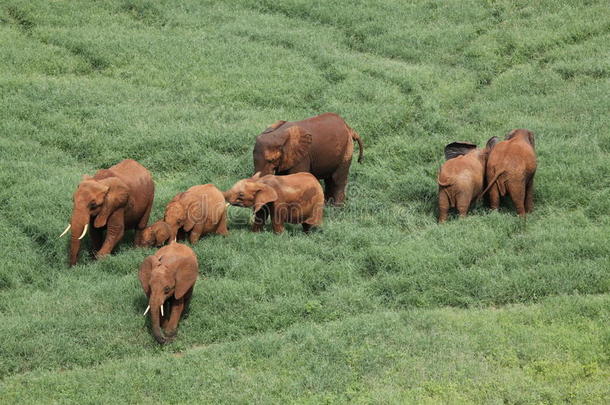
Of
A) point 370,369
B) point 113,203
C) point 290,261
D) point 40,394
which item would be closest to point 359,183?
point 290,261

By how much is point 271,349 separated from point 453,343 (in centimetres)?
201

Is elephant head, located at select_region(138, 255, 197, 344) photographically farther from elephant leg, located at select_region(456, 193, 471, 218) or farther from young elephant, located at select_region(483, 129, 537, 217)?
young elephant, located at select_region(483, 129, 537, 217)

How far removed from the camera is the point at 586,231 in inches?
542

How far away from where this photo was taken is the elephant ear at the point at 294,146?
48.5 ft

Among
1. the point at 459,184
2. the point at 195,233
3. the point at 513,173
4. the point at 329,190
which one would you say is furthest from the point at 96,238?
the point at 513,173

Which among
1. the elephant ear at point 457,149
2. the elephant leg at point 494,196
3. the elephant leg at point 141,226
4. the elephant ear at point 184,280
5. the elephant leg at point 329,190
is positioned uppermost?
the elephant ear at point 184,280

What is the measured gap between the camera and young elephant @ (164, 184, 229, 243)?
13.6 metres

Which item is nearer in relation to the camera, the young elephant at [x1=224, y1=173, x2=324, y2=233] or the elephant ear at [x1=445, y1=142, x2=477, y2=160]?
the young elephant at [x1=224, y1=173, x2=324, y2=233]

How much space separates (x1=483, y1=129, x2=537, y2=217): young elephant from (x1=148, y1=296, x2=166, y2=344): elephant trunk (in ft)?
18.2

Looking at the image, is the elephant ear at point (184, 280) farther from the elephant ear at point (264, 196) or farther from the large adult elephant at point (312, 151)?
the large adult elephant at point (312, 151)

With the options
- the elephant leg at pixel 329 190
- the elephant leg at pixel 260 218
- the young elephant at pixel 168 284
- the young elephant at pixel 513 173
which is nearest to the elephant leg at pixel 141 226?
the elephant leg at pixel 260 218

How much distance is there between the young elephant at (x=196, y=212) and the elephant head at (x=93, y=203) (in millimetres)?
686

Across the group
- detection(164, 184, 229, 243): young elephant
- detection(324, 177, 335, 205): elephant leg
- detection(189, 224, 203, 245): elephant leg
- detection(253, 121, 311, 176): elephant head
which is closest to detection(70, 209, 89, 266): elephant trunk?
detection(164, 184, 229, 243): young elephant

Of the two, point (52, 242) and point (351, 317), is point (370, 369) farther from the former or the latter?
point (52, 242)
